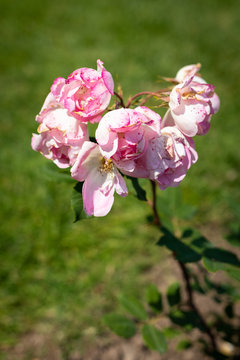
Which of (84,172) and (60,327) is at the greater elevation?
(84,172)

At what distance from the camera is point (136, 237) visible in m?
2.47

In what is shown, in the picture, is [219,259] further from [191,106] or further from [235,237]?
[191,106]

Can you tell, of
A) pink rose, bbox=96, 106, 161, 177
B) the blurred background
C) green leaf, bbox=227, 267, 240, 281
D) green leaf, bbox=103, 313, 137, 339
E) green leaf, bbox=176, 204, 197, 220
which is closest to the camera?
pink rose, bbox=96, 106, 161, 177

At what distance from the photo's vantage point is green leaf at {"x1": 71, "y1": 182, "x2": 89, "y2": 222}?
0.94m

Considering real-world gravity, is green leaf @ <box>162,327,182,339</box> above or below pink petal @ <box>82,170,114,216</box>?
below

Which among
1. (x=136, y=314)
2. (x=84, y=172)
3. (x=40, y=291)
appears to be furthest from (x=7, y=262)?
(x=84, y=172)

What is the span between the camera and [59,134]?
0.86m

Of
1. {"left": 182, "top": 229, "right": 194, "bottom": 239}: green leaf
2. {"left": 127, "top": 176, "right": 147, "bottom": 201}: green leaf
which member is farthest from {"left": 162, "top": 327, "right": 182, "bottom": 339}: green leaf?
{"left": 127, "top": 176, "right": 147, "bottom": 201}: green leaf

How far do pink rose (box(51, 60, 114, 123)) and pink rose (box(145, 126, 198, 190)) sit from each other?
17 cm

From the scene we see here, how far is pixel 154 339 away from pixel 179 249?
46 centimetres

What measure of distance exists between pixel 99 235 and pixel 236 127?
76.9 inches

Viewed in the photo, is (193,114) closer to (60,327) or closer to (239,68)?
(60,327)

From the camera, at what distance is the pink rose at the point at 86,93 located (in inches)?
32.5

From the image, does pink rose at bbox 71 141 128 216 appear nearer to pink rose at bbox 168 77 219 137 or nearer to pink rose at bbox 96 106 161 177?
pink rose at bbox 96 106 161 177
